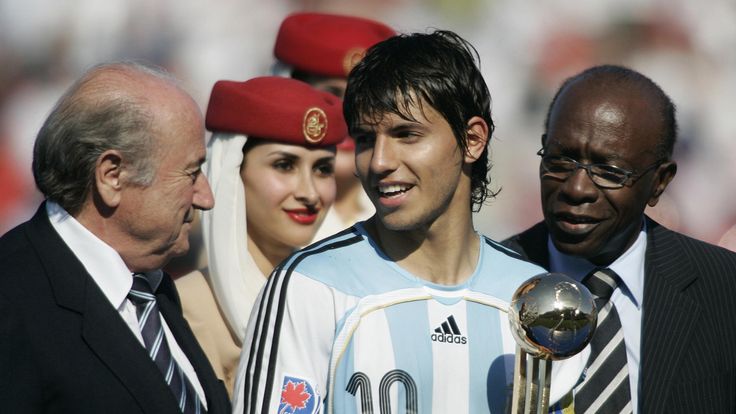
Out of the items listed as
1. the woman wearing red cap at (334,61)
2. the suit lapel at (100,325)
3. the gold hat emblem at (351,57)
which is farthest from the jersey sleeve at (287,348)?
the gold hat emblem at (351,57)

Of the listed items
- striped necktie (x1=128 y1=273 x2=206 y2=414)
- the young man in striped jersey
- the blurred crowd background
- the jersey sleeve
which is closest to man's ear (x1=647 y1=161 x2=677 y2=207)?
the young man in striped jersey

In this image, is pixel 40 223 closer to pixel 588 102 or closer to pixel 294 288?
pixel 294 288

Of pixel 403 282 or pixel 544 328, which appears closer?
pixel 544 328

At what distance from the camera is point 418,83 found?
2.78 metres

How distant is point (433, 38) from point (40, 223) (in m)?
1.17

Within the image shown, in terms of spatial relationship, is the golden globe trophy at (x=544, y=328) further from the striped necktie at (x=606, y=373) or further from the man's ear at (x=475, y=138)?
the striped necktie at (x=606, y=373)

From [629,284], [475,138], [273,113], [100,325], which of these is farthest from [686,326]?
[100,325]

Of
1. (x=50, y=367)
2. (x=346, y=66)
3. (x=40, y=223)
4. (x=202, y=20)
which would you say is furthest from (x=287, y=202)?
(x=202, y=20)

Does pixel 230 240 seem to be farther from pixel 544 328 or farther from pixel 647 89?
pixel 544 328

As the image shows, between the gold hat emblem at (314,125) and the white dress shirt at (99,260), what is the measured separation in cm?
145

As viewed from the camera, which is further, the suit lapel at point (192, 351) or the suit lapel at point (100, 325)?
the suit lapel at point (192, 351)

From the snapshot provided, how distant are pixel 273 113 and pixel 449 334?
1.62 metres

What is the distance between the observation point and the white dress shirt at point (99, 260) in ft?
8.74

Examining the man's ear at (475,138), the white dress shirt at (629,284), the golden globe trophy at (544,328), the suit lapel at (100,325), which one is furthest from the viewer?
the white dress shirt at (629,284)
